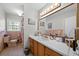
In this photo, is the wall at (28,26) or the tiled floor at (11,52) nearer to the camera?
the tiled floor at (11,52)

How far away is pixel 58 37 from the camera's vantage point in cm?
165

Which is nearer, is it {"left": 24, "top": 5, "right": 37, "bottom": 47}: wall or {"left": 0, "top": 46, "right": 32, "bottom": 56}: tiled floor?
{"left": 0, "top": 46, "right": 32, "bottom": 56}: tiled floor

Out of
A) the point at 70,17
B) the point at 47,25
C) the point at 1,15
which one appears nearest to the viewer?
the point at 70,17

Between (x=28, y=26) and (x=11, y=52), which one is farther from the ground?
(x=28, y=26)

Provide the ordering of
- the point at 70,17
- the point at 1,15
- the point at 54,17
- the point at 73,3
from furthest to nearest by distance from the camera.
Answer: the point at 54,17 < the point at 1,15 < the point at 70,17 < the point at 73,3

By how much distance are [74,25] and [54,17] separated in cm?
55

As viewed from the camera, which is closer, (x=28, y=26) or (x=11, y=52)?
(x=11, y=52)

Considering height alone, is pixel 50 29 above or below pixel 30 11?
below

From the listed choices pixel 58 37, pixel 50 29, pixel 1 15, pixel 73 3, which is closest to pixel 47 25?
pixel 50 29

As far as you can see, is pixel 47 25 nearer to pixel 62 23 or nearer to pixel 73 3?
pixel 62 23

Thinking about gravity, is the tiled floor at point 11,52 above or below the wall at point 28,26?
below

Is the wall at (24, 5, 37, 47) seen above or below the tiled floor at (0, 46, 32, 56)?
above

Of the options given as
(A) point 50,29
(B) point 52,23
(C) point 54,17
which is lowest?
(A) point 50,29

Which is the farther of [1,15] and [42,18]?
[42,18]
